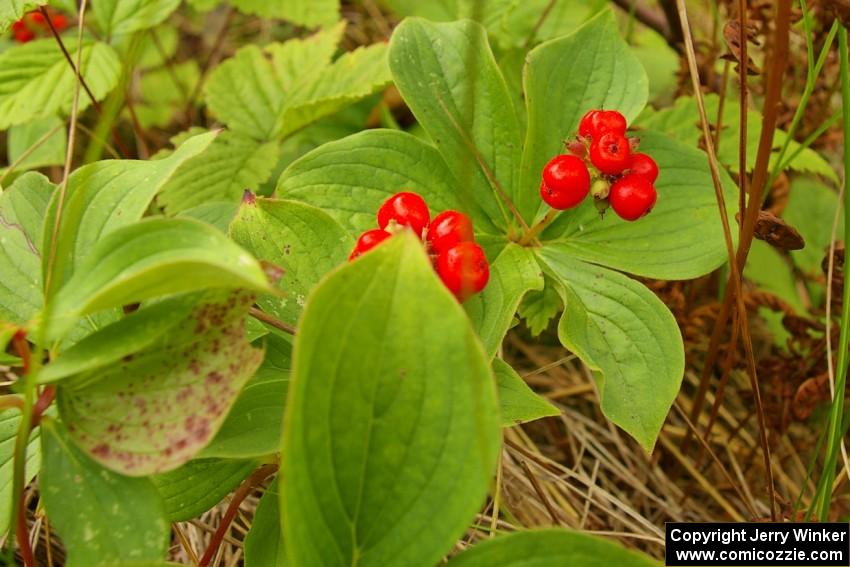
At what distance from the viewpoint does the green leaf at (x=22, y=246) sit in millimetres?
1691

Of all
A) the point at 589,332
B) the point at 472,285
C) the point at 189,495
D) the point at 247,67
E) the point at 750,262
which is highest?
the point at 247,67

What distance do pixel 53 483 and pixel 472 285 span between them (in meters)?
0.91

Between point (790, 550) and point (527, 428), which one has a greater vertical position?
point (790, 550)

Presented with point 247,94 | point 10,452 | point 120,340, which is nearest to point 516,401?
point 120,340

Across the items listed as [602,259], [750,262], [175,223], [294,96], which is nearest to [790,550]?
[602,259]

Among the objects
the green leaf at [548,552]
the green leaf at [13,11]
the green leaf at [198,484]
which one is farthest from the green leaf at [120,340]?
the green leaf at [13,11]

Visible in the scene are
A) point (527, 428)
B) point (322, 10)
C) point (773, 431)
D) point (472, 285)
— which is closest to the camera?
point (472, 285)

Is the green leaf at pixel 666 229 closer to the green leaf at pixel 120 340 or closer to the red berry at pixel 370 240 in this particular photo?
the red berry at pixel 370 240

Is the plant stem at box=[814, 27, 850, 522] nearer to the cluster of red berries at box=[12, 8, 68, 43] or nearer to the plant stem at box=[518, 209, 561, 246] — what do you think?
the plant stem at box=[518, 209, 561, 246]

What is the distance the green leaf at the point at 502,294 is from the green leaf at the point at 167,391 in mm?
623

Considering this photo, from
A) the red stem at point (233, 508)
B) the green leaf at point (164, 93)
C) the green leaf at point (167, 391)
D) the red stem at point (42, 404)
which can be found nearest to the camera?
the green leaf at point (167, 391)

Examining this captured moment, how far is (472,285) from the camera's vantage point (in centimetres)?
165

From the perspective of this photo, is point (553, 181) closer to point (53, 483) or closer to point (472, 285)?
point (472, 285)

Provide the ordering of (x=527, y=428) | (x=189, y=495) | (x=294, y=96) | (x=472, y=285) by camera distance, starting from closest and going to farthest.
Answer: (x=472, y=285) < (x=189, y=495) < (x=527, y=428) < (x=294, y=96)
